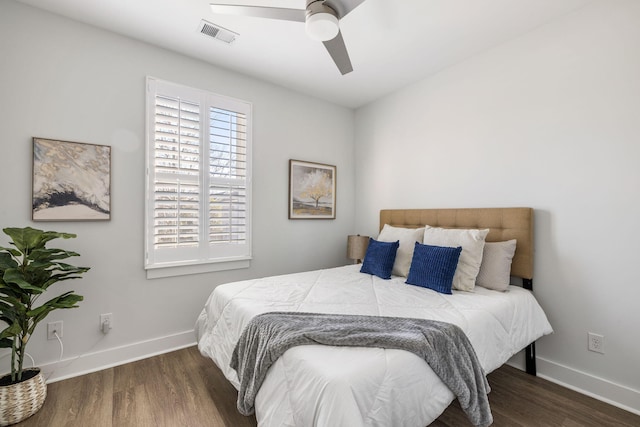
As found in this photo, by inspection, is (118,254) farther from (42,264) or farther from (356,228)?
(356,228)

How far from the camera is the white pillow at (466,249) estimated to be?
2.24 metres

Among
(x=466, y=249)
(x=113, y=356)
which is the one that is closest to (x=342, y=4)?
(x=466, y=249)

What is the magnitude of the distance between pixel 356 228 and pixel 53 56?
3.49m

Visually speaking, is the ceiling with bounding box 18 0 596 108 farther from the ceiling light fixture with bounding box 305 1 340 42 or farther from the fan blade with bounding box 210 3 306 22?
the ceiling light fixture with bounding box 305 1 340 42

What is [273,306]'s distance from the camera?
1827 millimetres

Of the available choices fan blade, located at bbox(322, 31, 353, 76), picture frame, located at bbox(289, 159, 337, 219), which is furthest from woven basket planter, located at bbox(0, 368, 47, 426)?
fan blade, located at bbox(322, 31, 353, 76)

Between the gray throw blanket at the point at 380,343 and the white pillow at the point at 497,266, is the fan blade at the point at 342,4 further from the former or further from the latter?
the white pillow at the point at 497,266

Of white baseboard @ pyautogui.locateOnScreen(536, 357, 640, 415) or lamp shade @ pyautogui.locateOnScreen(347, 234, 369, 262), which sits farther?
lamp shade @ pyautogui.locateOnScreen(347, 234, 369, 262)

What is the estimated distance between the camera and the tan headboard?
7.59 feet

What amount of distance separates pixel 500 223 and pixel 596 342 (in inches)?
A: 40.6

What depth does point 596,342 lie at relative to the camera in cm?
207

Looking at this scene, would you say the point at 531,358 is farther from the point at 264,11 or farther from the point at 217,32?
the point at 217,32

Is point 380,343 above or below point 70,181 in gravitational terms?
below

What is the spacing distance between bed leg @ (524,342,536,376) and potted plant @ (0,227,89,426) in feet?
11.1
